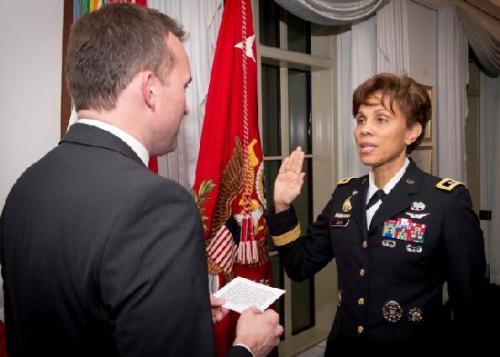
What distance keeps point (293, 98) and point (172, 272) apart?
7.85 ft

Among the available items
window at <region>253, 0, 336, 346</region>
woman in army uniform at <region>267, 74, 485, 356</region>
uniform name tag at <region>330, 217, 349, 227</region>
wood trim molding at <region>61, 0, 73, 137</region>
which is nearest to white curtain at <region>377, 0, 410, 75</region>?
window at <region>253, 0, 336, 346</region>

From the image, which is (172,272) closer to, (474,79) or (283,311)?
(283,311)

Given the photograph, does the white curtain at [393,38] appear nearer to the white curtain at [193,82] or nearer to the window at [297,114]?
the window at [297,114]

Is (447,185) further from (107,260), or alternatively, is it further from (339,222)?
(107,260)

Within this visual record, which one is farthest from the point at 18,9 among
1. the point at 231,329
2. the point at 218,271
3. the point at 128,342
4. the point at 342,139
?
the point at 342,139

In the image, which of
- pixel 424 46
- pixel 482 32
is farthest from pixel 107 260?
pixel 482 32

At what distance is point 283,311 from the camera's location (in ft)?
9.02

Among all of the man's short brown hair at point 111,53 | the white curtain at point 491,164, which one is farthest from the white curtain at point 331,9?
the white curtain at point 491,164

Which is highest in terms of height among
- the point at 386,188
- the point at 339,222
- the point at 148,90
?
the point at 148,90

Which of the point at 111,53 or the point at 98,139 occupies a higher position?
the point at 111,53

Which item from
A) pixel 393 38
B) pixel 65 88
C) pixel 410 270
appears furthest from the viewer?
pixel 393 38

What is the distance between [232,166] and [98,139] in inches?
40.4

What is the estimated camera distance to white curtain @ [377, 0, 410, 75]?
2.59 meters

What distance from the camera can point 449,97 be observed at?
3.31 metres
